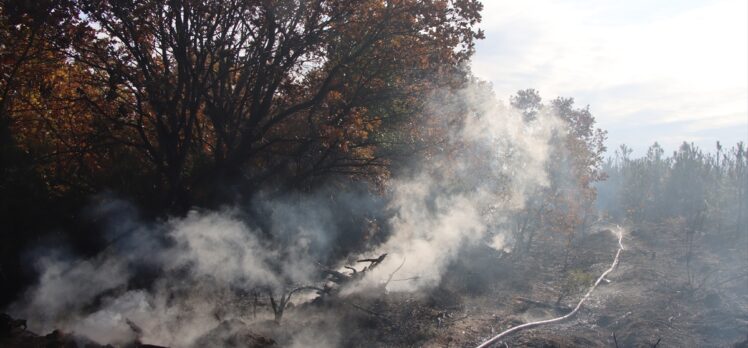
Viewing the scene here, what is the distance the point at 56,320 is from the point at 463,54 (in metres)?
9.33

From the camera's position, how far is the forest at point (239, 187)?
9.19 metres

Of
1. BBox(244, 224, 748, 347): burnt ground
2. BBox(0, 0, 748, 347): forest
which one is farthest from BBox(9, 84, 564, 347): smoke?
BBox(244, 224, 748, 347): burnt ground

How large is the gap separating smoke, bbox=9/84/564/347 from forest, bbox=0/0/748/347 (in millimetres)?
55

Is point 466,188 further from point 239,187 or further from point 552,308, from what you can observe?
point 239,187

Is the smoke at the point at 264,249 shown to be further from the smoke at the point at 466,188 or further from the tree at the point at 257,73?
the tree at the point at 257,73

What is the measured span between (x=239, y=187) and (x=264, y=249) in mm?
1600

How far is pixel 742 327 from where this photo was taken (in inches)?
485

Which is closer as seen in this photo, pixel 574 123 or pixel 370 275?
pixel 370 275

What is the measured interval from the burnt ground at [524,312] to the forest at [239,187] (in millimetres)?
70

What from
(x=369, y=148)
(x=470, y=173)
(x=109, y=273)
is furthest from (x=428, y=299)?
(x=470, y=173)

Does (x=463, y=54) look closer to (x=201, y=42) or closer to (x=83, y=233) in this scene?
(x=201, y=42)

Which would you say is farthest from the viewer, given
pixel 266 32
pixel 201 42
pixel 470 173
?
pixel 470 173

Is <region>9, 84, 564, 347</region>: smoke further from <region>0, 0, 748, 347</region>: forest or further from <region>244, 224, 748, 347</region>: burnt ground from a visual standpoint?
<region>244, 224, 748, 347</region>: burnt ground

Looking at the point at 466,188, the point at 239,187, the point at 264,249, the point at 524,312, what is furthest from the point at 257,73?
the point at 466,188
